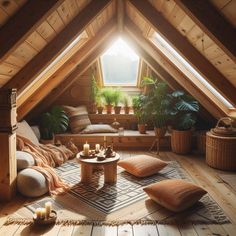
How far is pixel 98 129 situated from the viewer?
5.25 meters

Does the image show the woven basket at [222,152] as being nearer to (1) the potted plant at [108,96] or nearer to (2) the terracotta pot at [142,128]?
(2) the terracotta pot at [142,128]

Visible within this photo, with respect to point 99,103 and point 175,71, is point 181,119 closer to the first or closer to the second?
point 175,71

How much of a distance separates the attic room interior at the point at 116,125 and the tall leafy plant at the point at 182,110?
20 mm

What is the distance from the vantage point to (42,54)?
3061 mm

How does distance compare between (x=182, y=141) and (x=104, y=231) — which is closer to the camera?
(x=104, y=231)

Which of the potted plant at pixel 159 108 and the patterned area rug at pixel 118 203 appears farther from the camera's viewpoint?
the potted plant at pixel 159 108

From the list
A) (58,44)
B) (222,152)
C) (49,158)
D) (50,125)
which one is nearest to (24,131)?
(49,158)

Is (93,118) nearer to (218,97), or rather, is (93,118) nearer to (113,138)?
(113,138)

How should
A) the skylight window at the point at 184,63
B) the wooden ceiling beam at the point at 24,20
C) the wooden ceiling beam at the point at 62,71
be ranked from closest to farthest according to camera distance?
the wooden ceiling beam at the point at 24,20, the skylight window at the point at 184,63, the wooden ceiling beam at the point at 62,71

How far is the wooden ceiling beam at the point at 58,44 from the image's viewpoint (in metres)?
2.98

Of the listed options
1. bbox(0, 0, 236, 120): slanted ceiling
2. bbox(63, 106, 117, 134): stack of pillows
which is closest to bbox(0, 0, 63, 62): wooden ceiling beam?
bbox(0, 0, 236, 120): slanted ceiling

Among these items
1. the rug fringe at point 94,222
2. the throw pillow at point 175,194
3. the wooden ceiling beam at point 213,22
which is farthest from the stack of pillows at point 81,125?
the wooden ceiling beam at point 213,22

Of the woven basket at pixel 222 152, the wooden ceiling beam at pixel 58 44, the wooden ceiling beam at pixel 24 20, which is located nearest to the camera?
the wooden ceiling beam at pixel 24 20

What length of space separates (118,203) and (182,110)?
2.42 m
